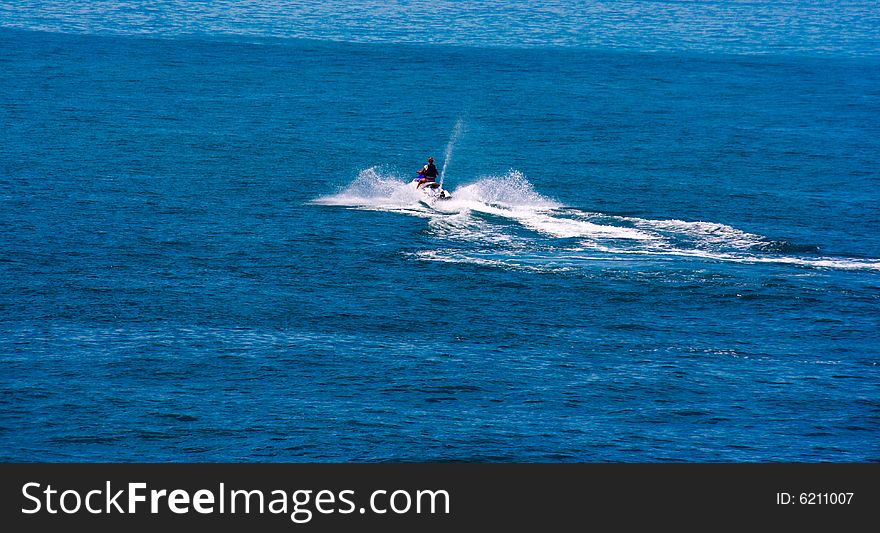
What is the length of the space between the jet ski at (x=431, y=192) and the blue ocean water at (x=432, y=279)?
84cm

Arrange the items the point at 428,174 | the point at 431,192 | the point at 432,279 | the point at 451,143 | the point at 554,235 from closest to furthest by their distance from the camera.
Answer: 1. the point at 432,279
2. the point at 554,235
3. the point at 428,174
4. the point at 431,192
5. the point at 451,143

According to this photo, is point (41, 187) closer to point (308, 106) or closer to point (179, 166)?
point (179, 166)

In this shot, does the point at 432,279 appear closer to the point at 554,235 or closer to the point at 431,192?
the point at 554,235

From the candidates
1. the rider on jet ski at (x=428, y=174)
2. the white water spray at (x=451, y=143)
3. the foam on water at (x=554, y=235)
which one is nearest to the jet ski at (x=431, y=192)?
the rider on jet ski at (x=428, y=174)

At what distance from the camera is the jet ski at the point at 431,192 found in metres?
96.2

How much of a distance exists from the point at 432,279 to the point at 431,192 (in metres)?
21.1

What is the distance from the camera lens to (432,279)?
7681 cm

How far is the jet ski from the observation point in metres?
96.2

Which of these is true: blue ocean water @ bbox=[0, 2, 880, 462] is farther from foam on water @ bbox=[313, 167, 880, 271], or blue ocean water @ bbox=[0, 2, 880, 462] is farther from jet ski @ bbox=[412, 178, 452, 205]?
jet ski @ bbox=[412, 178, 452, 205]

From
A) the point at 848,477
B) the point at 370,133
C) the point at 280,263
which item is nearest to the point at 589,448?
the point at 848,477

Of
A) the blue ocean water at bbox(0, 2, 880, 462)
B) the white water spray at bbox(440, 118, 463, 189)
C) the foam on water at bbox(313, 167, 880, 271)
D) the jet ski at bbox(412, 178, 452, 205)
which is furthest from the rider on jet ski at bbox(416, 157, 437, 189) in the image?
the white water spray at bbox(440, 118, 463, 189)

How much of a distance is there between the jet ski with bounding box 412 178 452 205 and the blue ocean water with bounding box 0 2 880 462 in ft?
2.76

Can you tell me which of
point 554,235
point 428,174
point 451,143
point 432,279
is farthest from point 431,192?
point 451,143

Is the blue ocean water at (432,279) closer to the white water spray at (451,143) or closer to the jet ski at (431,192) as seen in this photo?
the white water spray at (451,143)
